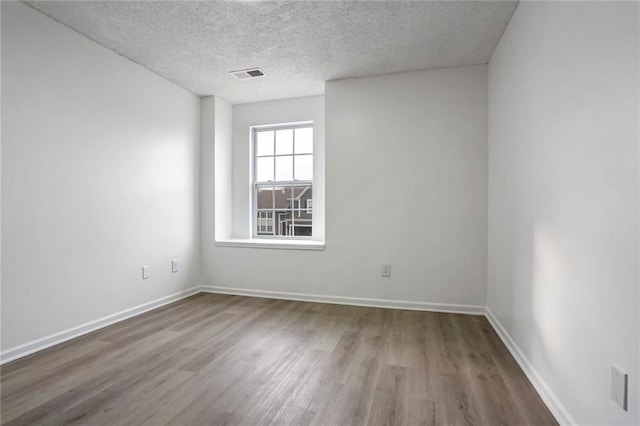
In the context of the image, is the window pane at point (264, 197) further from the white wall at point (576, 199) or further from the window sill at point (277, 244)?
the white wall at point (576, 199)

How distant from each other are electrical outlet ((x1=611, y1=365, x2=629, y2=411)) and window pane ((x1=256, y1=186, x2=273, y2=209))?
3599 millimetres

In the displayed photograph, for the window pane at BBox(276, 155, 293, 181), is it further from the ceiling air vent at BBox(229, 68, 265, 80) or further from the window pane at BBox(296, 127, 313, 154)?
the ceiling air vent at BBox(229, 68, 265, 80)

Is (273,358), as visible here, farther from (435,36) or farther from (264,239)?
(435,36)

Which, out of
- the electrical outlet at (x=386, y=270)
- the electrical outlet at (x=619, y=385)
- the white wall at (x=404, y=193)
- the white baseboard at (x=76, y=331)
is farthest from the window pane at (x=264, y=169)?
the electrical outlet at (x=619, y=385)

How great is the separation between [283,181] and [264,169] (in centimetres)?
35

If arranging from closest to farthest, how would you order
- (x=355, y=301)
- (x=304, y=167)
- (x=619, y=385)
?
(x=619, y=385) < (x=355, y=301) < (x=304, y=167)

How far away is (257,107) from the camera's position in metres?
4.13

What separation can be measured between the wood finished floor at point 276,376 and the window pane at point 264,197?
1.75 metres

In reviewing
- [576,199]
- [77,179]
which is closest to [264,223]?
[77,179]

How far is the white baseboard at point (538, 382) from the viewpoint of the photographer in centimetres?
142

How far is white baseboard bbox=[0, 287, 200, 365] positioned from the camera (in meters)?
2.06

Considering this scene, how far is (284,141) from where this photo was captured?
4.13 meters

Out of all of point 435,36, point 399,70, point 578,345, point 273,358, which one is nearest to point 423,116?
point 399,70

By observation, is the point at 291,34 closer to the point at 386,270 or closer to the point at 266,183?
the point at 266,183
